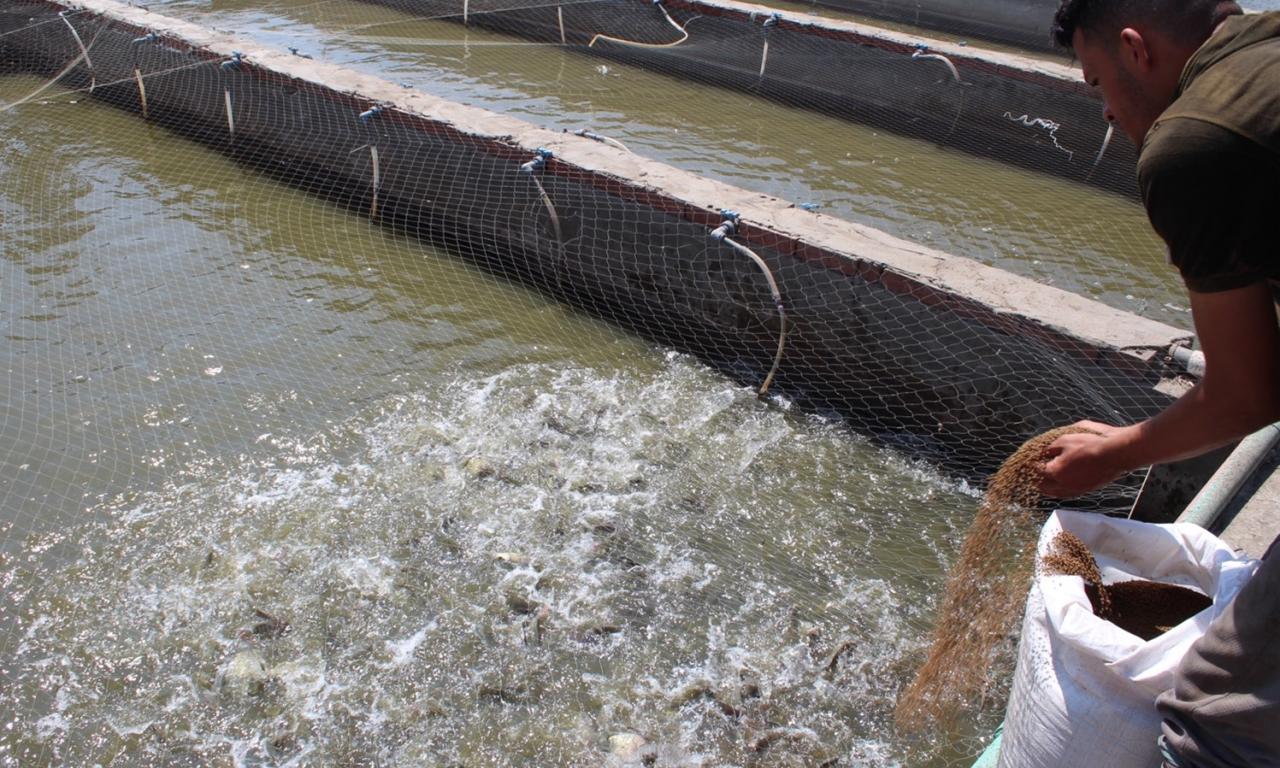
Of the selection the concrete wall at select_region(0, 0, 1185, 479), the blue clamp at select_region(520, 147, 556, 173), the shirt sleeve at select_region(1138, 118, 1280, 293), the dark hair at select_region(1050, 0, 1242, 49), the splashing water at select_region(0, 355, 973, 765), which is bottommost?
the splashing water at select_region(0, 355, 973, 765)

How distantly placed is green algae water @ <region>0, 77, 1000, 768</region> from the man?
1.54m

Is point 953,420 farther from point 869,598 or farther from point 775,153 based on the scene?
point 775,153

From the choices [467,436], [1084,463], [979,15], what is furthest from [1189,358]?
[979,15]

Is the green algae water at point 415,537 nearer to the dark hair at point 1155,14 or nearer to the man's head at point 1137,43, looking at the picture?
the man's head at point 1137,43

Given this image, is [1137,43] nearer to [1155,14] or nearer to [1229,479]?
[1155,14]

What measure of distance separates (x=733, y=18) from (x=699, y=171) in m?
3.62

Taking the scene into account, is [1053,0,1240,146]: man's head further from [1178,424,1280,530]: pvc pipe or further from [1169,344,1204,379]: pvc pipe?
[1169,344,1204,379]: pvc pipe

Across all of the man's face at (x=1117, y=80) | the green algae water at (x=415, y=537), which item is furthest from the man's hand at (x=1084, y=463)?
the green algae water at (x=415, y=537)

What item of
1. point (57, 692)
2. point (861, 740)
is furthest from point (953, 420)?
point (57, 692)

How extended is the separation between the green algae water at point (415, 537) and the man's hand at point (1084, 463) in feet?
4.53

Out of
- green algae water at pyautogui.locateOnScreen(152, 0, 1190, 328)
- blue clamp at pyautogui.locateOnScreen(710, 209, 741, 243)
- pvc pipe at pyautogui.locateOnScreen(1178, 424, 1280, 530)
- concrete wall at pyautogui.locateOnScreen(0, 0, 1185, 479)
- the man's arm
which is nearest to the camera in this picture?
the man's arm

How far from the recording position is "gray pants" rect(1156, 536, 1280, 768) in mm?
1477

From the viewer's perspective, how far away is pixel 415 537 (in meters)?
3.68

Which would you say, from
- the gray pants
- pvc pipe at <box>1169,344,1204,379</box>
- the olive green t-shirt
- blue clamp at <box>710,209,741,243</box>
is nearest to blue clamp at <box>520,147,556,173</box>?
blue clamp at <box>710,209,741,243</box>
